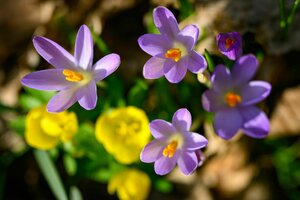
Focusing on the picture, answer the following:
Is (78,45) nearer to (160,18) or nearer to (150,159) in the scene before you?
(160,18)

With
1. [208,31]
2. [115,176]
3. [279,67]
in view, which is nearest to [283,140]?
[279,67]

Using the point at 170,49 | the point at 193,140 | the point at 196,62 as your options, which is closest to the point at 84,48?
the point at 170,49

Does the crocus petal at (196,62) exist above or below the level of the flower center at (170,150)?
above

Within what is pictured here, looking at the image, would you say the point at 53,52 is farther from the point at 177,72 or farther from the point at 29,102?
the point at 29,102

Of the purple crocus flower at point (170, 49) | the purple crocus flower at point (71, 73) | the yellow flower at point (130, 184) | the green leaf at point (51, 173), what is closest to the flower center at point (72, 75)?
the purple crocus flower at point (71, 73)

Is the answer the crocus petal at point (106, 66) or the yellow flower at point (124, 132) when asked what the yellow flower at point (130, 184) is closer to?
the yellow flower at point (124, 132)
